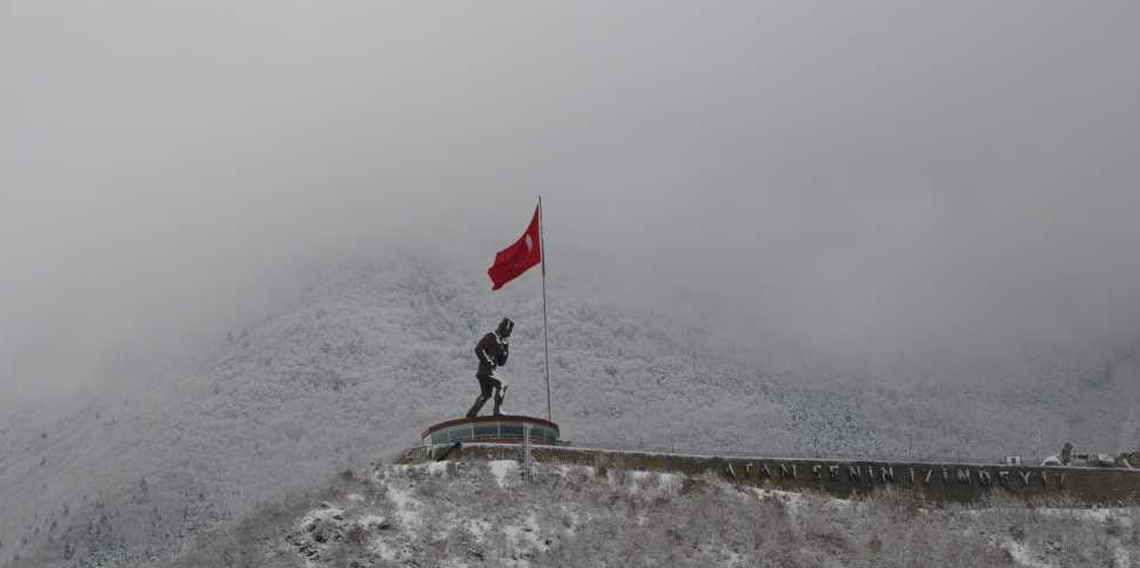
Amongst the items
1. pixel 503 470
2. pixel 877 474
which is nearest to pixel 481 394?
pixel 503 470

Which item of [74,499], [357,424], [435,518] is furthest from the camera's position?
[357,424]

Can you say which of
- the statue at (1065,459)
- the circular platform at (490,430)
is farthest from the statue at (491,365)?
the statue at (1065,459)

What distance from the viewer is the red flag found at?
157 ft

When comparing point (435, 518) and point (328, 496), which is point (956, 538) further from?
point (328, 496)

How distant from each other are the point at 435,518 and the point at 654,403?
43.8 metres

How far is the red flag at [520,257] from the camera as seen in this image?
47781 millimetres

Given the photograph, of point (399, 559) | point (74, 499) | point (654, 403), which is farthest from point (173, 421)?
point (399, 559)

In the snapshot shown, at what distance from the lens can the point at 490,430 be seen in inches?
1770

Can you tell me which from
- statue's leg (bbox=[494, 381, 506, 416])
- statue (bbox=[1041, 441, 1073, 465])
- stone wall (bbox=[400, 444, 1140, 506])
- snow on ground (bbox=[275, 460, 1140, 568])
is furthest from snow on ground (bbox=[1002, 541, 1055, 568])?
statue's leg (bbox=[494, 381, 506, 416])

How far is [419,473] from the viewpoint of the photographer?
136 ft

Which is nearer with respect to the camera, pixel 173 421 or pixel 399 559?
pixel 399 559

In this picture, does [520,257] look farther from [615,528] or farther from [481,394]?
[615,528]

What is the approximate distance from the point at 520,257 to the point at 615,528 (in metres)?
13.2

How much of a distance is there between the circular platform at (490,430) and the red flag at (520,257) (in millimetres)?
5241
